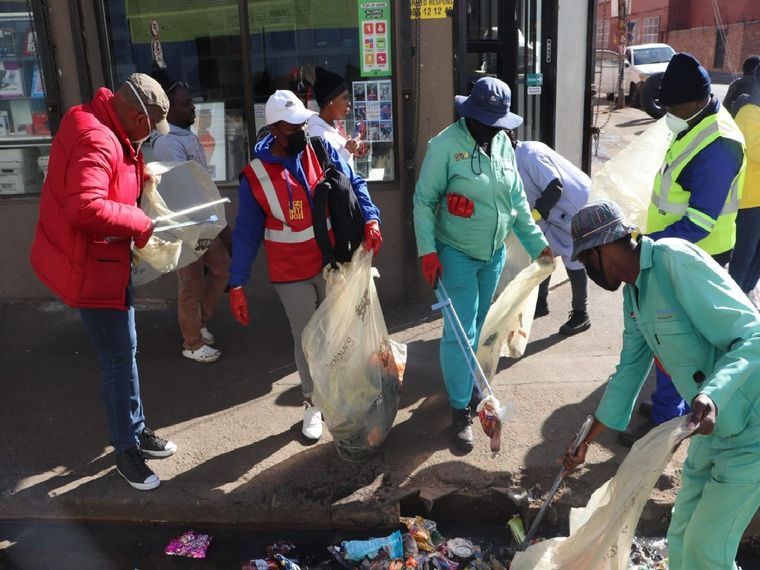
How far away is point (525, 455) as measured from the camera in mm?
3805

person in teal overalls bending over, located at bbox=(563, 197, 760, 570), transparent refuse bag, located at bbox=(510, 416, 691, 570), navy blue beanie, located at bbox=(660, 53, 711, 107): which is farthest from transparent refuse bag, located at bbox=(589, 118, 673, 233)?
transparent refuse bag, located at bbox=(510, 416, 691, 570)

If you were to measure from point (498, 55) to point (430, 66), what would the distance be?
4.71ft

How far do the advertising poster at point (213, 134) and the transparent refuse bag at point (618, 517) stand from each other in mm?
4140

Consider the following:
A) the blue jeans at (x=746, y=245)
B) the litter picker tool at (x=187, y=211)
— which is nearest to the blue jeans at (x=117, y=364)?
the litter picker tool at (x=187, y=211)

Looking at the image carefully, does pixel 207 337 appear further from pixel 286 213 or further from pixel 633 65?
pixel 633 65

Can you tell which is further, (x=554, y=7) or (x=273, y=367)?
(x=554, y=7)

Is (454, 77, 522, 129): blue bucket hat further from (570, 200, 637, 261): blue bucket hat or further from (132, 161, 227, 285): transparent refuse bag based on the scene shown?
(132, 161, 227, 285): transparent refuse bag

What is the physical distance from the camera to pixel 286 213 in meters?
3.70

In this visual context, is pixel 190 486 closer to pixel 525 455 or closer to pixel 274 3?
pixel 525 455

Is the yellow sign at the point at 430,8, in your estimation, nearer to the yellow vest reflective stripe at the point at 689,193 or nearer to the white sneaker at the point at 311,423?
the yellow vest reflective stripe at the point at 689,193

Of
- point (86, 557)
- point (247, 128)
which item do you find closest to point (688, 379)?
point (86, 557)

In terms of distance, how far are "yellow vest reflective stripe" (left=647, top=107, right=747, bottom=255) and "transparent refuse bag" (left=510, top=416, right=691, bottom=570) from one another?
1484mm

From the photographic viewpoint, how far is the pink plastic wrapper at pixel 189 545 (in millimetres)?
3336

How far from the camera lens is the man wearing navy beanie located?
344cm
